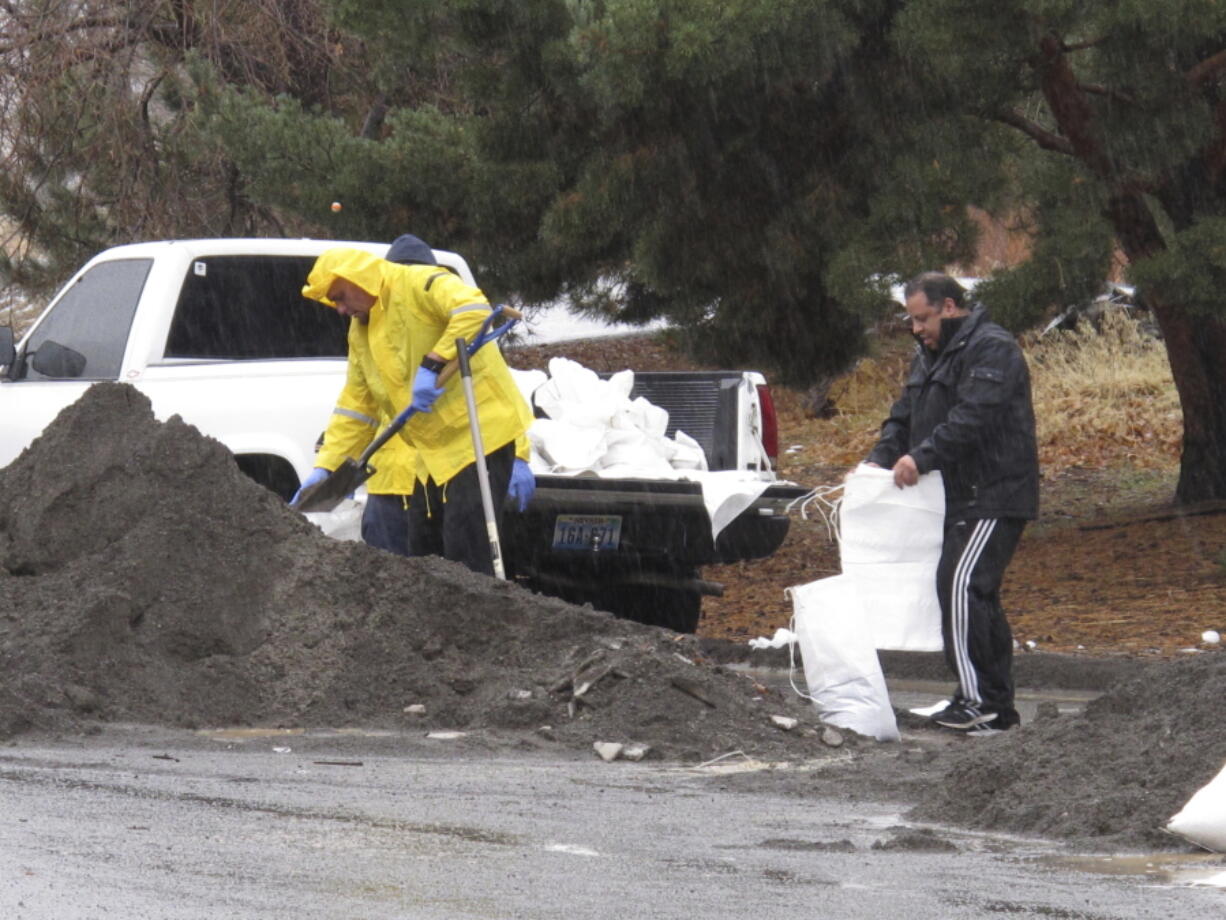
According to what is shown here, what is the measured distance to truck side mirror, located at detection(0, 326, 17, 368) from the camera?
31.3 feet

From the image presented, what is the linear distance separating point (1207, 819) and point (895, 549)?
3.14 metres

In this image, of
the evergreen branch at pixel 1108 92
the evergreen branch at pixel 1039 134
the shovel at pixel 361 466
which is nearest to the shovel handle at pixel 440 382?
the shovel at pixel 361 466

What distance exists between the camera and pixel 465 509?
8.52m

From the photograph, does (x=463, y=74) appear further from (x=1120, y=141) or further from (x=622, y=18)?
(x=1120, y=141)

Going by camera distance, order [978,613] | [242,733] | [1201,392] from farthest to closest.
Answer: [1201,392], [978,613], [242,733]

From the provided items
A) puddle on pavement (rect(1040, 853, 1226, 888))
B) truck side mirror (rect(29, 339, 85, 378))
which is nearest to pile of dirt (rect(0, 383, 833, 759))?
truck side mirror (rect(29, 339, 85, 378))

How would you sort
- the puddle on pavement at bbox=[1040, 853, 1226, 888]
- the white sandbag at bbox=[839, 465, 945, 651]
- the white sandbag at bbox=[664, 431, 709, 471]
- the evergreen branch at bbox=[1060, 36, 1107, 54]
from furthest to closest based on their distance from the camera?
the evergreen branch at bbox=[1060, 36, 1107, 54]
the white sandbag at bbox=[664, 431, 709, 471]
the white sandbag at bbox=[839, 465, 945, 651]
the puddle on pavement at bbox=[1040, 853, 1226, 888]

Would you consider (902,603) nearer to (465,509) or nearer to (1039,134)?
(465,509)

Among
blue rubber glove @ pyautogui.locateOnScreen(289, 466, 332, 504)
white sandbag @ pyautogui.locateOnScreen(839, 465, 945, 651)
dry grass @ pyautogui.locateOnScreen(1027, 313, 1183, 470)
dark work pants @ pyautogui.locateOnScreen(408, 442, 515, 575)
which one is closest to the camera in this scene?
white sandbag @ pyautogui.locateOnScreen(839, 465, 945, 651)

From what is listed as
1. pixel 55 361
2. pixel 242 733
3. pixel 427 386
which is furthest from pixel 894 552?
pixel 55 361

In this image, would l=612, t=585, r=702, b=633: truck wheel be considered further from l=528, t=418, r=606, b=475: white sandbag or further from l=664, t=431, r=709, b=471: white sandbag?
l=528, t=418, r=606, b=475: white sandbag

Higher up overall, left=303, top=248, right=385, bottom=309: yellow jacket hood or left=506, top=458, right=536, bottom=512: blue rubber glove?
left=303, top=248, right=385, bottom=309: yellow jacket hood

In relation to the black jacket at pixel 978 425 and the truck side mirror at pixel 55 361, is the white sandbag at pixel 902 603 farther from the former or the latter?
the truck side mirror at pixel 55 361

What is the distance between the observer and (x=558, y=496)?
9578 mm
